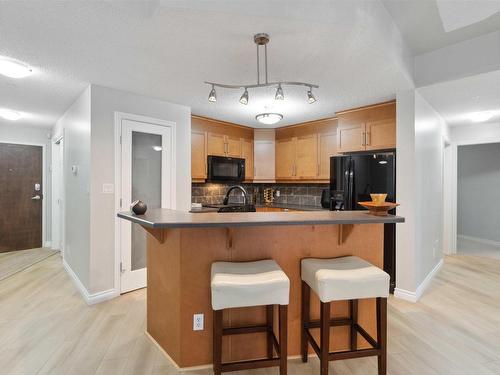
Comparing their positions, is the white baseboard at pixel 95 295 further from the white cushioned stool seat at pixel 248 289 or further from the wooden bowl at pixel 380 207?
the wooden bowl at pixel 380 207

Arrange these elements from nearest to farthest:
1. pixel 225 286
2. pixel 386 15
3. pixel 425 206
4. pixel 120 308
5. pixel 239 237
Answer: pixel 225 286 < pixel 239 237 < pixel 386 15 < pixel 120 308 < pixel 425 206

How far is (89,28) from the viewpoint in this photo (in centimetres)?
188

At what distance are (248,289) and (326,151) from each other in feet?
10.6

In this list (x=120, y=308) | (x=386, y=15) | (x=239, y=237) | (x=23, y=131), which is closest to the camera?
(x=239, y=237)

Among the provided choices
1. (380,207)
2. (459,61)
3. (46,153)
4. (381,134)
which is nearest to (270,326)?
(380,207)

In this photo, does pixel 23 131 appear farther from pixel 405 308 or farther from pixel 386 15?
pixel 405 308

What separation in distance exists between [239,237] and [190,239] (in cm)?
34

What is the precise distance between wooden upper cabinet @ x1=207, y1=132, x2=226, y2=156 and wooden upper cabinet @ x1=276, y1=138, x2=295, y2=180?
3.41 ft

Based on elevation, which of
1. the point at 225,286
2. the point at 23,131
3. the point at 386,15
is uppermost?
the point at 386,15

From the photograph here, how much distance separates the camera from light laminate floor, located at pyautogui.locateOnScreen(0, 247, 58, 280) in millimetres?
3977

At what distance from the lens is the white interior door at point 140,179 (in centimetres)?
314

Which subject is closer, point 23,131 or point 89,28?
point 89,28

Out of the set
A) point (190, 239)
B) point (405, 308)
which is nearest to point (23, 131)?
point (190, 239)

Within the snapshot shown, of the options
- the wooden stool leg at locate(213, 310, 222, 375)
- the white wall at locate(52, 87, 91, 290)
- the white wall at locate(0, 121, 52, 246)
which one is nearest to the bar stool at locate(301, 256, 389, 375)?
the wooden stool leg at locate(213, 310, 222, 375)
